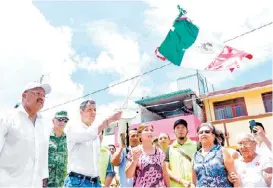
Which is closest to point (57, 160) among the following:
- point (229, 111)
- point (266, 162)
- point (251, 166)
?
point (251, 166)

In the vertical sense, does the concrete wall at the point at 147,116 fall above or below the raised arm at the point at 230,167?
above

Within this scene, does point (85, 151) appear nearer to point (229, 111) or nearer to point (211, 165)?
point (211, 165)

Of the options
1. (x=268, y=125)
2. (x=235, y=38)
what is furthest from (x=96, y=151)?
(x=268, y=125)

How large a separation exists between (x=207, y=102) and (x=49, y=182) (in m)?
14.1

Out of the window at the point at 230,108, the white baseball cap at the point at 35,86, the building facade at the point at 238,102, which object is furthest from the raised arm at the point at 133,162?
the window at the point at 230,108

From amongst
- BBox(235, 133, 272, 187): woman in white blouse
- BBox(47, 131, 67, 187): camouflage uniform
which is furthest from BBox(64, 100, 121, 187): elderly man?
BBox(235, 133, 272, 187): woman in white blouse

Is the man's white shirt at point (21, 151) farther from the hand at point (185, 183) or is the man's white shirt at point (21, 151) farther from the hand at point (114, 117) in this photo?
the hand at point (185, 183)

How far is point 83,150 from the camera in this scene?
3201 millimetres

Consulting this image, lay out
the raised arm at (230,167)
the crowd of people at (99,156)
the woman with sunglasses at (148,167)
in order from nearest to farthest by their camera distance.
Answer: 1. the crowd of people at (99,156)
2. the raised arm at (230,167)
3. the woman with sunglasses at (148,167)

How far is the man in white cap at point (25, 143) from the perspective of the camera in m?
2.39

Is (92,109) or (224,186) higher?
(92,109)

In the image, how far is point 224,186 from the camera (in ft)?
10.5

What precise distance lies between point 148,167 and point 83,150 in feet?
2.87

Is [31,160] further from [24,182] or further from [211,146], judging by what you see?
[211,146]
